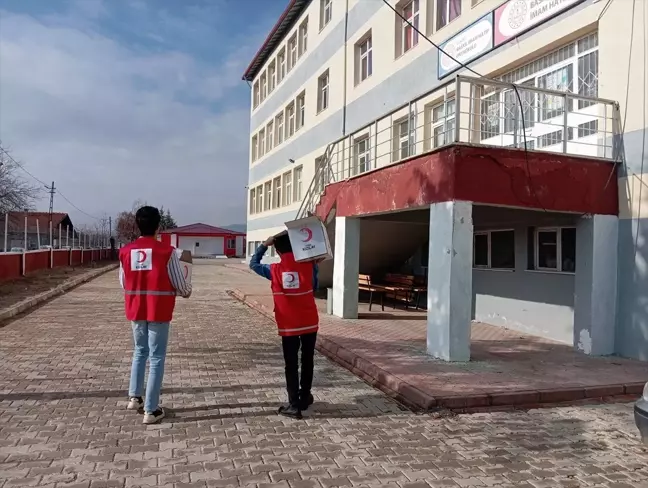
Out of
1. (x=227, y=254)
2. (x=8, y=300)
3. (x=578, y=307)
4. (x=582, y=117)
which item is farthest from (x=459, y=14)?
(x=227, y=254)

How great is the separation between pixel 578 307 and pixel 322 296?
9872mm

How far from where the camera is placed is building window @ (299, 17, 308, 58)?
2395 cm

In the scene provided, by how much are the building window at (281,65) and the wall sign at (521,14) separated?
17.7m

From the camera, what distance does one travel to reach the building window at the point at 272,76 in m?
29.5

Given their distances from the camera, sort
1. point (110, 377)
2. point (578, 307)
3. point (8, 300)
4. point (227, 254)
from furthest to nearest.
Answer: point (227, 254)
point (8, 300)
point (578, 307)
point (110, 377)

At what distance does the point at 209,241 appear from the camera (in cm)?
7194

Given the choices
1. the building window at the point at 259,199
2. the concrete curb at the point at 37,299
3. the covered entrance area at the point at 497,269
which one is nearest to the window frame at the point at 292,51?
the building window at the point at 259,199

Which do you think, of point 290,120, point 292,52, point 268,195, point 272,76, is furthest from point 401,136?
point 272,76

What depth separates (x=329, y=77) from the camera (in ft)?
65.9

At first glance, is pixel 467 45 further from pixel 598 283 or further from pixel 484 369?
pixel 484 369

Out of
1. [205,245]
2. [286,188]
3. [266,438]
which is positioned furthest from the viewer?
[205,245]

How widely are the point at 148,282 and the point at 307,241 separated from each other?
1.50m

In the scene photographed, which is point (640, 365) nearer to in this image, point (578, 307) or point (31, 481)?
point (578, 307)

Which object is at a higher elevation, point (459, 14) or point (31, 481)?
point (459, 14)
